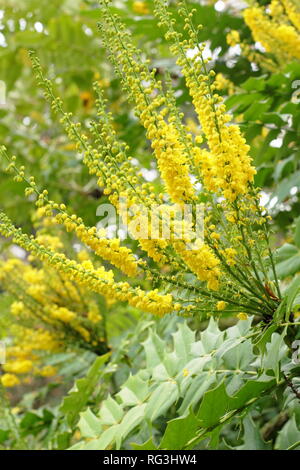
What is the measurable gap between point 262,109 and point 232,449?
1051 millimetres

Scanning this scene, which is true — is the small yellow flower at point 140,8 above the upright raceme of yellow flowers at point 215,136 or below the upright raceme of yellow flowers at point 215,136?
above

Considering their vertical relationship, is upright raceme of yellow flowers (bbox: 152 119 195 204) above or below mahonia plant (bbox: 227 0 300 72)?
below

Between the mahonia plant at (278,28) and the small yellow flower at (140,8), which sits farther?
the small yellow flower at (140,8)

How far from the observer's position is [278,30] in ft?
6.84

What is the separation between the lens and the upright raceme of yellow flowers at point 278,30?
6.88 feet

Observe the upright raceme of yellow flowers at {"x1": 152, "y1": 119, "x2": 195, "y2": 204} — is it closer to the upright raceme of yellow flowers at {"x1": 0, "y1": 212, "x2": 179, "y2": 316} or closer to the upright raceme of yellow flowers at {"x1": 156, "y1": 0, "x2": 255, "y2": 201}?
the upright raceme of yellow flowers at {"x1": 156, "y1": 0, "x2": 255, "y2": 201}

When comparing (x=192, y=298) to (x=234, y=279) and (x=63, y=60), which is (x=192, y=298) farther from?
(x=63, y=60)

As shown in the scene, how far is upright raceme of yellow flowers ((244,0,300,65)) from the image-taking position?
210cm

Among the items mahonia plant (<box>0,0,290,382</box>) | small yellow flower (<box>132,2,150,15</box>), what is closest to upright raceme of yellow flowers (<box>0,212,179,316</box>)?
mahonia plant (<box>0,0,290,382</box>)

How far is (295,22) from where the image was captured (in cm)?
212

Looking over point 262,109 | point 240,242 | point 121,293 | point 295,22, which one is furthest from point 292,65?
point 121,293
